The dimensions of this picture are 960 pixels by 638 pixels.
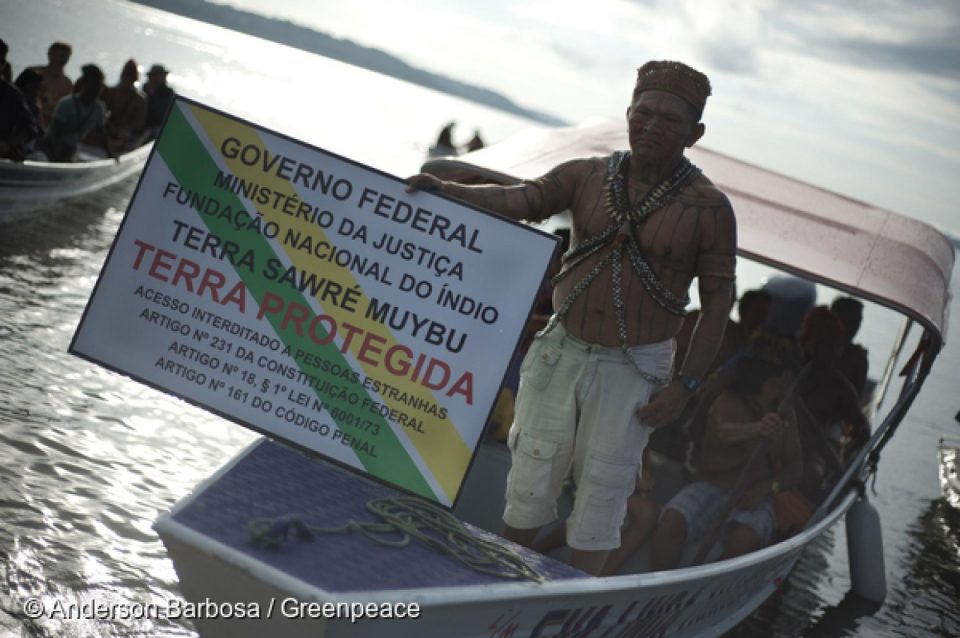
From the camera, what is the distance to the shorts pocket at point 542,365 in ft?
13.4

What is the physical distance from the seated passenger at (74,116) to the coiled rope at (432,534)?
10.3 m

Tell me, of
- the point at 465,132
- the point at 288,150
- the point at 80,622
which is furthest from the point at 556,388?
the point at 465,132

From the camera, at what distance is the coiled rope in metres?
3.37

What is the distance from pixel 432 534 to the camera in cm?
354

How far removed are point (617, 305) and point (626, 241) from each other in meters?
0.25

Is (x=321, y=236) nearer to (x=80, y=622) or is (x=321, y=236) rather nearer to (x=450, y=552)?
(x=450, y=552)

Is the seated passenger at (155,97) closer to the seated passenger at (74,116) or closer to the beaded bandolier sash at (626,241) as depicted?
the seated passenger at (74,116)

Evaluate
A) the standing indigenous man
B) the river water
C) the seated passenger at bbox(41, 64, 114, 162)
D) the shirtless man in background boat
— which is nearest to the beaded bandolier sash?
the standing indigenous man

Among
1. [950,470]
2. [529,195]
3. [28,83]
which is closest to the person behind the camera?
[529,195]

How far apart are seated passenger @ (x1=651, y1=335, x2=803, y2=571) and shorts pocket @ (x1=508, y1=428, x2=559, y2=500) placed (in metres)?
1.68

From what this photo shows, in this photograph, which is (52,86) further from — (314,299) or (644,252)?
(644,252)

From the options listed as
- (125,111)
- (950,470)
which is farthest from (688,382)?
(125,111)

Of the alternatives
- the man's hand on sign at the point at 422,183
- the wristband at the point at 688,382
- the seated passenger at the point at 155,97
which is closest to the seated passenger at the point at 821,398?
the wristband at the point at 688,382

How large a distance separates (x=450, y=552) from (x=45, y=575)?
235 centimetres
